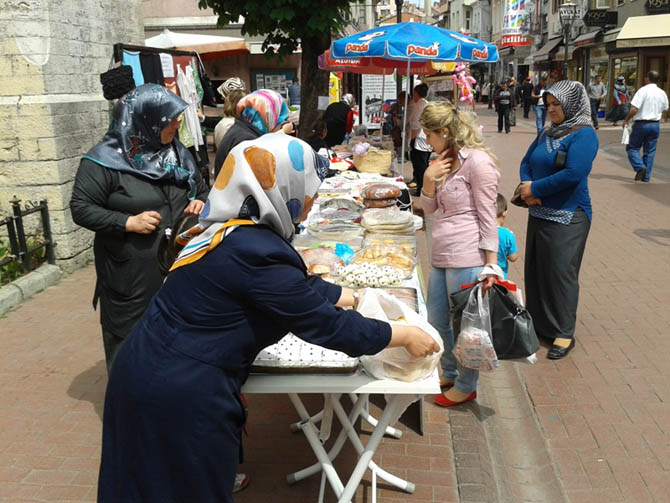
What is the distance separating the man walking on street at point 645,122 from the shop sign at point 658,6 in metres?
14.7

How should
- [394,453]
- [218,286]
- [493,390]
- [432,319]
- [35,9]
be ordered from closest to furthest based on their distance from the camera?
[218,286], [394,453], [432,319], [493,390], [35,9]

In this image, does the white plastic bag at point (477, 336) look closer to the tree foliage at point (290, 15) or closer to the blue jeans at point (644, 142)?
the tree foliage at point (290, 15)

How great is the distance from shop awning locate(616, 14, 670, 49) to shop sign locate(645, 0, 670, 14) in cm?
21

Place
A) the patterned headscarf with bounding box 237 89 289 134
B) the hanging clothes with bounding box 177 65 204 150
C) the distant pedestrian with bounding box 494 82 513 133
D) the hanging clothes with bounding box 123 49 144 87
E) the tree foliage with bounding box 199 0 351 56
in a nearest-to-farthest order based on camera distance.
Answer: the patterned headscarf with bounding box 237 89 289 134 < the hanging clothes with bounding box 123 49 144 87 < the hanging clothes with bounding box 177 65 204 150 < the tree foliage with bounding box 199 0 351 56 < the distant pedestrian with bounding box 494 82 513 133

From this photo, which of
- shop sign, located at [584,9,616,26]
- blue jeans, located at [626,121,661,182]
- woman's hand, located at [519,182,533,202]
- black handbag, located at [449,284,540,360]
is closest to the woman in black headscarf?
black handbag, located at [449,284,540,360]

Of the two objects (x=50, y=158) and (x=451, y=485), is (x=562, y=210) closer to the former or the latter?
(x=451, y=485)

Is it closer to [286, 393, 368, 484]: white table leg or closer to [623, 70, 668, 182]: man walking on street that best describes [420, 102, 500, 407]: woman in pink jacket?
[286, 393, 368, 484]: white table leg

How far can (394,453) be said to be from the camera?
3645 millimetres

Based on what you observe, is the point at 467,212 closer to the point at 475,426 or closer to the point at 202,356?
the point at 475,426

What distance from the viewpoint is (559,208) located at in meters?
4.70

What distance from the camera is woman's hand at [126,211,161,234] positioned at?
3232 mm

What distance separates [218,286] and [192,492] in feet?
2.31

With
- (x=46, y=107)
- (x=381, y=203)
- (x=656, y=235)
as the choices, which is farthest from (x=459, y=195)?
(x=656, y=235)

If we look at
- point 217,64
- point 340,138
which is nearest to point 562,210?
point 340,138
